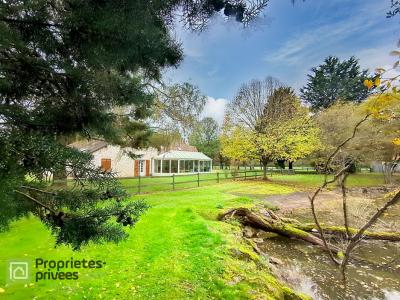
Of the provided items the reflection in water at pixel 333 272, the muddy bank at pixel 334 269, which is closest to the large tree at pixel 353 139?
the muddy bank at pixel 334 269

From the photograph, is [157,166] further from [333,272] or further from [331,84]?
[331,84]

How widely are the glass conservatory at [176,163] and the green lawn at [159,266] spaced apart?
67.4 ft

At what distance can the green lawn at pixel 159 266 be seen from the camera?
396cm

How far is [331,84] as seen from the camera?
36.5 meters

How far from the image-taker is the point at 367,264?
21.5ft

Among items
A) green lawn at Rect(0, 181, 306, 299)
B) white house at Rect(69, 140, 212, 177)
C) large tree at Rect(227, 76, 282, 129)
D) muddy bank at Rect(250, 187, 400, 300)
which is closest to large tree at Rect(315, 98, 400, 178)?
large tree at Rect(227, 76, 282, 129)

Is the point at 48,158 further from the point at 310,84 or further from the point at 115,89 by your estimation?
the point at 310,84

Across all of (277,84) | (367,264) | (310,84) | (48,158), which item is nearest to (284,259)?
(367,264)

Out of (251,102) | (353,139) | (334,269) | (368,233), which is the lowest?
(334,269)

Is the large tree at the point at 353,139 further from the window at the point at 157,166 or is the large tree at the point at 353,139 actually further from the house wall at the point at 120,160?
the window at the point at 157,166

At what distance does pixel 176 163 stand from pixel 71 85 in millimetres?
27923

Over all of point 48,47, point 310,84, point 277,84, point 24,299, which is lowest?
point 24,299

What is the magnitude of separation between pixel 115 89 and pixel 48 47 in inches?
25.7

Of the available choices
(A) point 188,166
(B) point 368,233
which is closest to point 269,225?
(B) point 368,233
